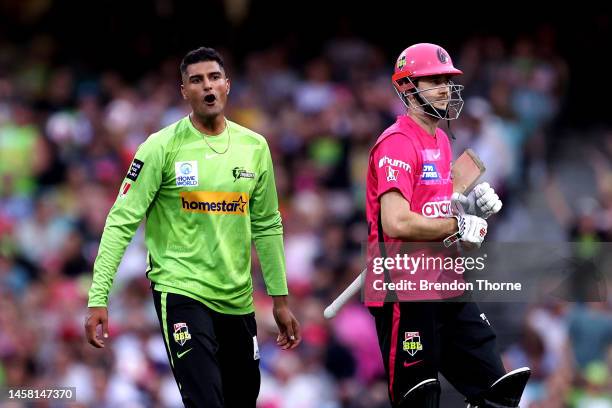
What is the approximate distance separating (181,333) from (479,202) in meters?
1.85

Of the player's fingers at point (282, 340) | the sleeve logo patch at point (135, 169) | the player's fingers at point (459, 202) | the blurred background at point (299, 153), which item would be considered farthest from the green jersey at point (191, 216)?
the blurred background at point (299, 153)

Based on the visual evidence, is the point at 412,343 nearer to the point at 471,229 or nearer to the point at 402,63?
the point at 471,229

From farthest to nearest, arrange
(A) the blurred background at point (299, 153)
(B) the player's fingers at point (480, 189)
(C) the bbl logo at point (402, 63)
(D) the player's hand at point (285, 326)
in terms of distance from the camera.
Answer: (A) the blurred background at point (299, 153) < (D) the player's hand at point (285, 326) < (C) the bbl logo at point (402, 63) < (B) the player's fingers at point (480, 189)

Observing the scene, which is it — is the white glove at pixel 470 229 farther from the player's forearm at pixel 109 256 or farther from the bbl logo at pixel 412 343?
the player's forearm at pixel 109 256

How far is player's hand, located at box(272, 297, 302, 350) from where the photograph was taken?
838 cm

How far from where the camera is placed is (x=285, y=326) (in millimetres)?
8375

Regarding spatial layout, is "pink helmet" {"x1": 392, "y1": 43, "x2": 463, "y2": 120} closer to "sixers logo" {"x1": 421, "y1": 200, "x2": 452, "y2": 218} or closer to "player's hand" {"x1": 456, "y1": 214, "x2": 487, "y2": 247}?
"sixers logo" {"x1": 421, "y1": 200, "x2": 452, "y2": 218}

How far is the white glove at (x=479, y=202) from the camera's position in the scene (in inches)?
305

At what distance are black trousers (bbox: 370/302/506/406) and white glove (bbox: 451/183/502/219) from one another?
55cm

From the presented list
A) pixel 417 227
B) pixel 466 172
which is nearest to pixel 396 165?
pixel 417 227

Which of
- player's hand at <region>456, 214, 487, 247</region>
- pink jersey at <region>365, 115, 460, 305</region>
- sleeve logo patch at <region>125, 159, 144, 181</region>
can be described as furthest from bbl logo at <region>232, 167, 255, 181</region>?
player's hand at <region>456, 214, 487, 247</region>

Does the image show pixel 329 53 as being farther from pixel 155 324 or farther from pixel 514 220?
pixel 155 324

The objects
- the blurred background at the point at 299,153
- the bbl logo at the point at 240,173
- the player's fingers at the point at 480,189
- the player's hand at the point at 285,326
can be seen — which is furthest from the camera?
the blurred background at the point at 299,153

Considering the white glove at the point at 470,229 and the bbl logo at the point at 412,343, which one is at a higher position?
the white glove at the point at 470,229
